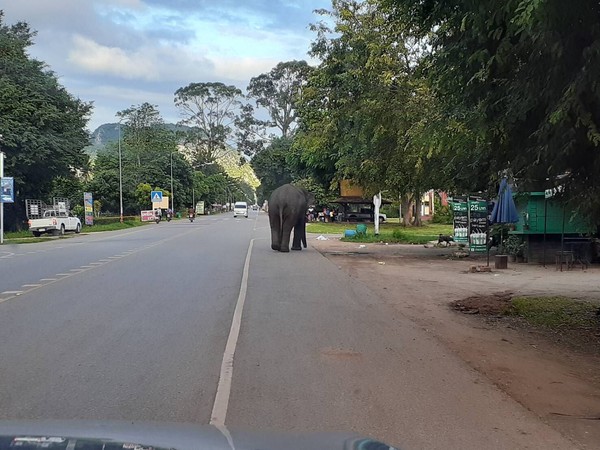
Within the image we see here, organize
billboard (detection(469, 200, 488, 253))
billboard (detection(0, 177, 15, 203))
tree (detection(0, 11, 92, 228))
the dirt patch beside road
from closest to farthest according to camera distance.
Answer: the dirt patch beside road
billboard (detection(469, 200, 488, 253))
billboard (detection(0, 177, 15, 203))
tree (detection(0, 11, 92, 228))

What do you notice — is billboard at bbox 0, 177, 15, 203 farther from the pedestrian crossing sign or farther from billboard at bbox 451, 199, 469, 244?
the pedestrian crossing sign

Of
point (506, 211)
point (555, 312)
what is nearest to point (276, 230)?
point (506, 211)

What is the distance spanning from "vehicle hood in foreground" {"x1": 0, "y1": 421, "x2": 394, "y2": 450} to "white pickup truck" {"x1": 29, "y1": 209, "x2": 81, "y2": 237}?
1475 inches

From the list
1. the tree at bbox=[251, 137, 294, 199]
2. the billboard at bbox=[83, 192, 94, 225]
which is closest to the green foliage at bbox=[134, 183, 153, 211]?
the tree at bbox=[251, 137, 294, 199]

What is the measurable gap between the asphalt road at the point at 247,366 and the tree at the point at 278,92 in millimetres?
64134

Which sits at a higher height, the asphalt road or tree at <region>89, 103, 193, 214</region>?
tree at <region>89, 103, 193, 214</region>

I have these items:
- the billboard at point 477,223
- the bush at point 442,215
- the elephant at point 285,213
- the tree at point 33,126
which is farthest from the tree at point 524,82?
the bush at point 442,215

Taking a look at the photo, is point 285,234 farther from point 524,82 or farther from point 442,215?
point 442,215

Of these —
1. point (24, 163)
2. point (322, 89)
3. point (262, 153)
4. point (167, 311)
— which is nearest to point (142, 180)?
point (262, 153)

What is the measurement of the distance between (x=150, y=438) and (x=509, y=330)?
298 inches

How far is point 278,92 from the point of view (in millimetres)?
76688

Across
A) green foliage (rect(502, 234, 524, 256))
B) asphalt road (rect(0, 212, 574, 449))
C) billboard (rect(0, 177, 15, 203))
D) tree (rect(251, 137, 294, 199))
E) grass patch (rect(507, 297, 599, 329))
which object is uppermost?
tree (rect(251, 137, 294, 199))

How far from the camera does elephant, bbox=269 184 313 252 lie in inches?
872

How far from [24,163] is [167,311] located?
34.7 m
